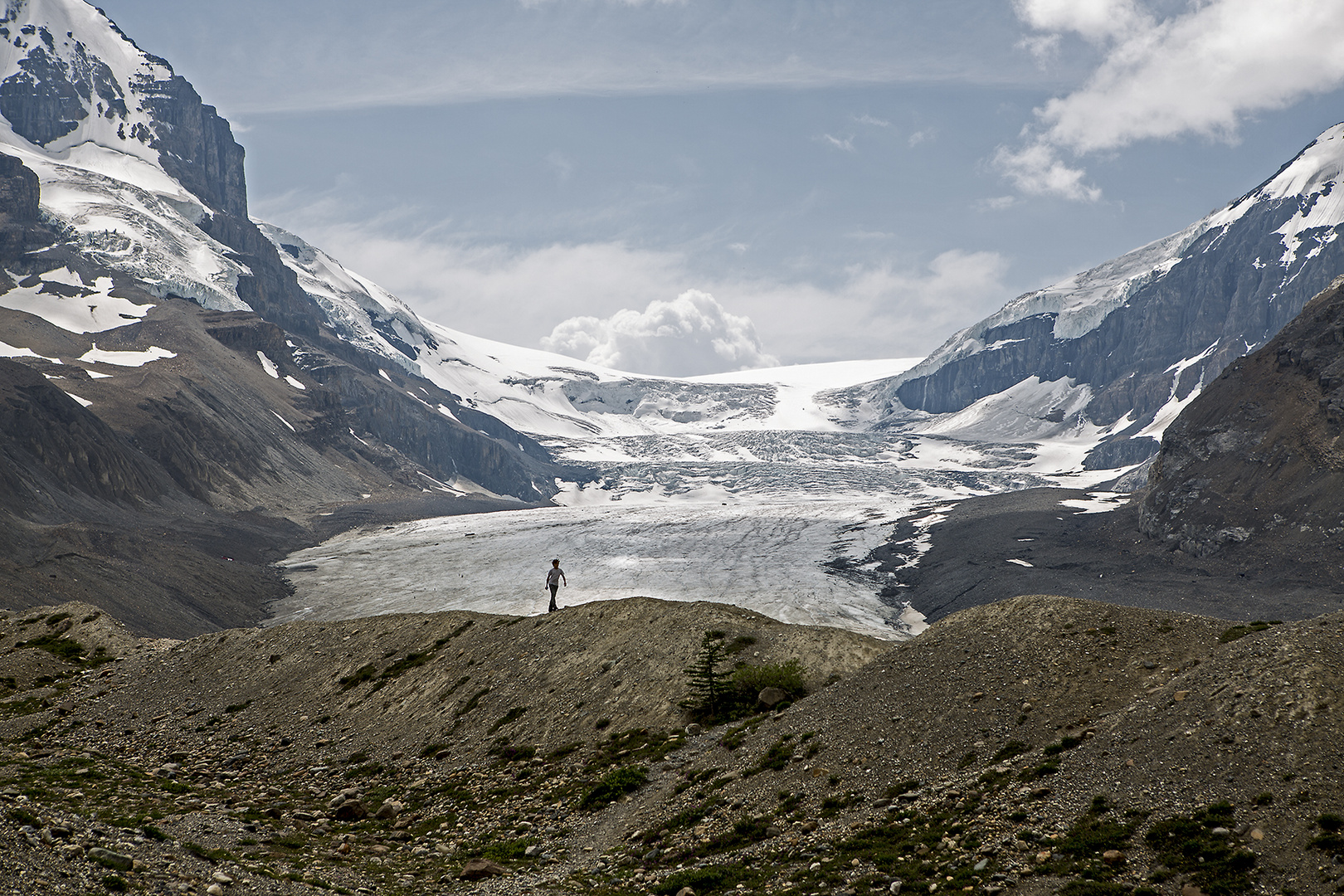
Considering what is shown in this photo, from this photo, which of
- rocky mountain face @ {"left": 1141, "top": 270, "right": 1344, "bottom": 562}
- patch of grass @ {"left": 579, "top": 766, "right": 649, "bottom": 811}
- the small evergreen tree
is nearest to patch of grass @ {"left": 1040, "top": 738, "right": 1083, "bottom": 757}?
patch of grass @ {"left": 579, "top": 766, "right": 649, "bottom": 811}

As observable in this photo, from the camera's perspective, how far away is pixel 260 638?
1382 inches

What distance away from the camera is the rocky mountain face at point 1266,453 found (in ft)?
342

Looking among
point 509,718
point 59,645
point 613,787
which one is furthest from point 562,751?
point 59,645

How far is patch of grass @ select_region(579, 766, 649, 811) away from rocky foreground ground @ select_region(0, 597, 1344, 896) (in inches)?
3.1

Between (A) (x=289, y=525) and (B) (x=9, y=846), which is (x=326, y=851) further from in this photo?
(A) (x=289, y=525)

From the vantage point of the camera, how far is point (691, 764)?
21.0 metres

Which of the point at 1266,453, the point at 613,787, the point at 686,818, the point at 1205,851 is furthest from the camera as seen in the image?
the point at 1266,453

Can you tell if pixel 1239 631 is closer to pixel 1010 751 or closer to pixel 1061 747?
pixel 1061 747

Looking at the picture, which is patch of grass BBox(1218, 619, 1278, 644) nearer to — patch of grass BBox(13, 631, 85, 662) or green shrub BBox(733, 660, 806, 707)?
green shrub BBox(733, 660, 806, 707)

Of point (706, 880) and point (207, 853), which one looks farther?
point (207, 853)

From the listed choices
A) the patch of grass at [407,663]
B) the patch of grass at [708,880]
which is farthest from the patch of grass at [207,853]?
the patch of grass at [407,663]

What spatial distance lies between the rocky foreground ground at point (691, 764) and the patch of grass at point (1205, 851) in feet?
0.14

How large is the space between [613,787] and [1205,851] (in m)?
12.4

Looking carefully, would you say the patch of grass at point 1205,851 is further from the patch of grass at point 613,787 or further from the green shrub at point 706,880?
the patch of grass at point 613,787
